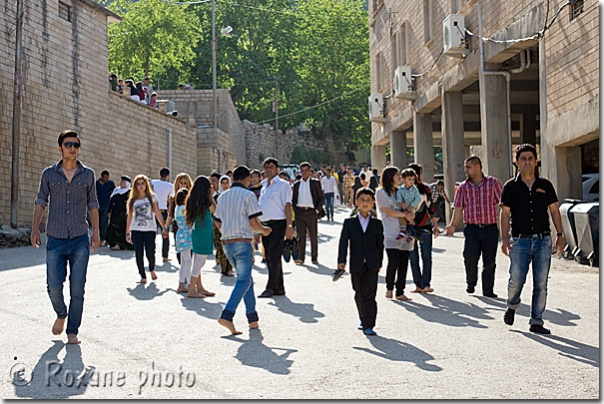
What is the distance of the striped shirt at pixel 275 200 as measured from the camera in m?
11.0

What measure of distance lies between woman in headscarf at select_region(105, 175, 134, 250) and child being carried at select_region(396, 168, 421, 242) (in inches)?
335

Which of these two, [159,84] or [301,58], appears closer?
[159,84]

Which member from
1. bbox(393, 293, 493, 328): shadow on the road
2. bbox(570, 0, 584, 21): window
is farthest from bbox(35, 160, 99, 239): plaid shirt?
bbox(570, 0, 584, 21): window

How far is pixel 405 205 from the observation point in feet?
33.3

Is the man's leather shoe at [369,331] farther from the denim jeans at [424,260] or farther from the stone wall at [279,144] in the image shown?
the stone wall at [279,144]

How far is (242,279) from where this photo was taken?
8.00m

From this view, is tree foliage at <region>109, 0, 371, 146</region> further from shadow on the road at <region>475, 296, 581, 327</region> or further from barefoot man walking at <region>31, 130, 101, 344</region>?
barefoot man walking at <region>31, 130, 101, 344</region>

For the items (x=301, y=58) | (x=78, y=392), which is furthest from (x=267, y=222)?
(x=301, y=58)

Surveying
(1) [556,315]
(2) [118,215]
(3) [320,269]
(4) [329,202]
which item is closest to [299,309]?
(1) [556,315]

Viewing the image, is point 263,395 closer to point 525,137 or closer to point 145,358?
point 145,358

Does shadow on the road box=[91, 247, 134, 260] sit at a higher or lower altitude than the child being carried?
lower

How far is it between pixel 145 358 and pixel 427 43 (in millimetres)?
19208

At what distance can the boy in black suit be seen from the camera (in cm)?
782

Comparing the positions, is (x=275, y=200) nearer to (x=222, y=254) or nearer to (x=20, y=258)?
(x=222, y=254)
